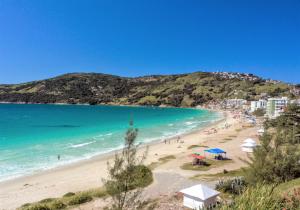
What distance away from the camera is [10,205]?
15367 millimetres

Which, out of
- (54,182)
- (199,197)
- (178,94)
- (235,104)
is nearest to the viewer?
(199,197)

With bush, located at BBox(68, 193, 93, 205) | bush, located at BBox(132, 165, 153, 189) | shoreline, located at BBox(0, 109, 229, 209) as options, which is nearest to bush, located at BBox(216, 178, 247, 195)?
bush, located at BBox(132, 165, 153, 189)

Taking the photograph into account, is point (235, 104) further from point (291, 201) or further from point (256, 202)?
point (256, 202)

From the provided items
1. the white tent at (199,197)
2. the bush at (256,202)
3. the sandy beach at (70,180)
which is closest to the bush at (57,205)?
the sandy beach at (70,180)

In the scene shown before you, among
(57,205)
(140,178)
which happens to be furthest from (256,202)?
(57,205)

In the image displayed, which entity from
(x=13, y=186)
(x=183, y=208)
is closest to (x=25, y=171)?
(x=13, y=186)

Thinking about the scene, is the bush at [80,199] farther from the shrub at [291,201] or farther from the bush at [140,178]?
the shrub at [291,201]

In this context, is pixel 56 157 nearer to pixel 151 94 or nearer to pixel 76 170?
pixel 76 170

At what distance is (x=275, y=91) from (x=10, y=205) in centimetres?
15073

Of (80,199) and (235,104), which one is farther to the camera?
(235,104)

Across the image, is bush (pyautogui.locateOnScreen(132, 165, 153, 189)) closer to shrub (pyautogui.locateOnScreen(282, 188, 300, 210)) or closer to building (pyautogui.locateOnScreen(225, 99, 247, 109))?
shrub (pyautogui.locateOnScreen(282, 188, 300, 210))

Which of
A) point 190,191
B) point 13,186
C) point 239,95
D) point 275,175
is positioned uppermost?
point 239,95

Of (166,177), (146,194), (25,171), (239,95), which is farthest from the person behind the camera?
(239,95)

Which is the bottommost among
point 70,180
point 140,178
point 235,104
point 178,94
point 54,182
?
point 54,182
